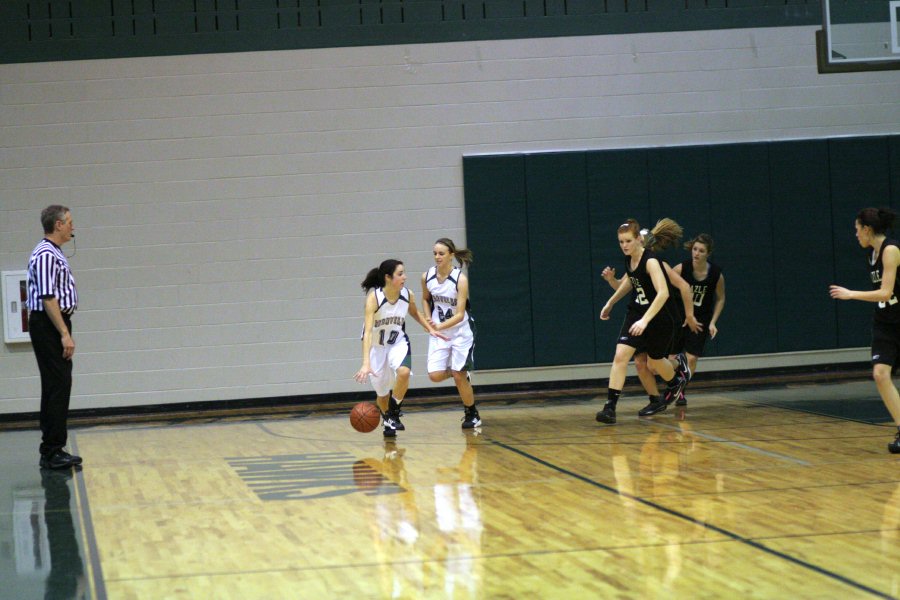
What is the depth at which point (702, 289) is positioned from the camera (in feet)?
34.0

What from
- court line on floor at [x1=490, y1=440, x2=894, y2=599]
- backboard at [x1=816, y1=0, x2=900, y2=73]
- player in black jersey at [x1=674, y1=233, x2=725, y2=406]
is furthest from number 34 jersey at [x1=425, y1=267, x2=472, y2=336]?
backboard at [x1=816, y1=0, x2=900, y2=73]

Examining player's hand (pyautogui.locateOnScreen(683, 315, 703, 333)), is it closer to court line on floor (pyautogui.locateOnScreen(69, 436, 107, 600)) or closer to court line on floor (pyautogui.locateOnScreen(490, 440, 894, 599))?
court line on floor (pyautogui.locateOnScreen(490, 440, 894, 599))

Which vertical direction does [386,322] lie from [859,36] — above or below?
below

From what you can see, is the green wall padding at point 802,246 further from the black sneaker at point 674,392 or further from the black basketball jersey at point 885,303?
the black basketball jersey at point 885,303

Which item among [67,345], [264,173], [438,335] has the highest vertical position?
[264,173]

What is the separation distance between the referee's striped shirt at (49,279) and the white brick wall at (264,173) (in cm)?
393

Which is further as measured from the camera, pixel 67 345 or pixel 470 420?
pixel 470 420

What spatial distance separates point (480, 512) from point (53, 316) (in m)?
3.58

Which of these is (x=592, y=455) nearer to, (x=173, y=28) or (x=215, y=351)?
(x=215, y=351)

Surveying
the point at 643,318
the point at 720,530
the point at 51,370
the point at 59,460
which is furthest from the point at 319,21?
the point at 720,530

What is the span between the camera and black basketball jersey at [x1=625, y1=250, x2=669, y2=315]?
29.4ft

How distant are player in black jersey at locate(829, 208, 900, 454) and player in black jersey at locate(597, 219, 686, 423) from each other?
6.56ft

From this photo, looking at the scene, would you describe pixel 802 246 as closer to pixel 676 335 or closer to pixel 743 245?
pixel 743 245

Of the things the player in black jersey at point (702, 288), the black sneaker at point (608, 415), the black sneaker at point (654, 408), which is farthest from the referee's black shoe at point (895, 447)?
the player in black jersey at point (702, 288)
